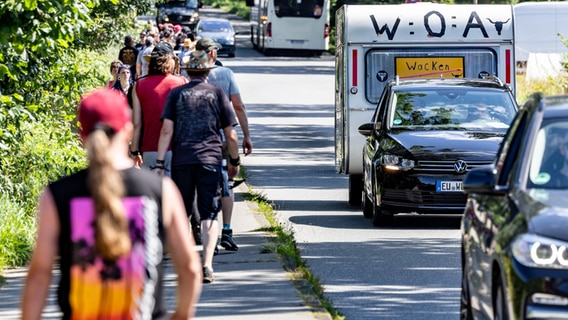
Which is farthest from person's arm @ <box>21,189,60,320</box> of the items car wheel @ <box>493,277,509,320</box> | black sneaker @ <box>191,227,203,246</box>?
black sneaker @ <box>191,227,203,246</box>

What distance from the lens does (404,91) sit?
52.4ft

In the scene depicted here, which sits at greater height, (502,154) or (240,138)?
(502,154)

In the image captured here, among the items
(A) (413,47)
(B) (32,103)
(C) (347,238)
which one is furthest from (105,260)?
(A) (413,47)

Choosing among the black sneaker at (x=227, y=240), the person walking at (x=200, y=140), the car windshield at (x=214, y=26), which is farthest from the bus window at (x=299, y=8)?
the person walking at (x=200, y=140)

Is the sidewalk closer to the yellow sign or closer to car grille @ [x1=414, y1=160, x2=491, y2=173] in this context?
car grille @ [x1=414, y1=160, x2=491, y2=173]

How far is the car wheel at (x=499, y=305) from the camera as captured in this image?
22.9 feet

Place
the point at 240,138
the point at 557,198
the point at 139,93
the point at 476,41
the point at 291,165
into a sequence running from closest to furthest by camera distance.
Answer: the point at 557,198
the point at 139,93
the point at 476,41
the point at 291,165
the point at 240,138

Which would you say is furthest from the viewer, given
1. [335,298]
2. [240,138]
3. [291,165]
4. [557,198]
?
[240,138]

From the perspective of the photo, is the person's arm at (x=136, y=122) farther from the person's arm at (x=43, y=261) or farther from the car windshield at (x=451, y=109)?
the person's arm at (x=43, y=261)

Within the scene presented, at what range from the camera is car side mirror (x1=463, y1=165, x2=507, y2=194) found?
7.46 meters

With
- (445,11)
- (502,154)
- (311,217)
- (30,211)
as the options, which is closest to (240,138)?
(445,11)

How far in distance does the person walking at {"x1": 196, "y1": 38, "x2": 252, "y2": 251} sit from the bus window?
44.8 m

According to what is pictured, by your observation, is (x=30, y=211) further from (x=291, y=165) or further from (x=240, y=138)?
(x=240, y=138)

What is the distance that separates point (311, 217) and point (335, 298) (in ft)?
17.8
